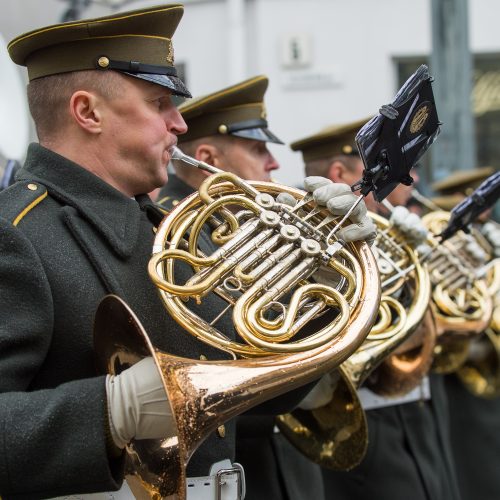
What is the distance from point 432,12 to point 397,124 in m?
4.94

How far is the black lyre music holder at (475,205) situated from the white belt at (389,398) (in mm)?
787

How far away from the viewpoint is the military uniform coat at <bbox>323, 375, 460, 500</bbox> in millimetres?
4969

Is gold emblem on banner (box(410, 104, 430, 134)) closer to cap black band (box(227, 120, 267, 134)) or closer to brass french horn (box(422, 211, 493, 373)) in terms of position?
cap black band (box(227, 120, 267, 134))

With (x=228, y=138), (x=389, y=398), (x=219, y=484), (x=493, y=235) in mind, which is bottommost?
(x=389, y=398)

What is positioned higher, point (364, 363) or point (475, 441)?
point (364, 363)

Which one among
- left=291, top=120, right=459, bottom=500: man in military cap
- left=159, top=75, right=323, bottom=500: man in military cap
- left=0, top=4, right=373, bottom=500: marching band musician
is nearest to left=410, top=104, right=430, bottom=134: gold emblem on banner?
left=0, top=4, right=373, bottom=500: marching band musician

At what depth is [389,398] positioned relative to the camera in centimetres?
486

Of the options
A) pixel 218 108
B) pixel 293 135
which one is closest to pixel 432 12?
pixel 293 135

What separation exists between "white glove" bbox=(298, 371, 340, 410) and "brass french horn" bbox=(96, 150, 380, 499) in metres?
0.85

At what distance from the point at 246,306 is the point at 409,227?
1.73 m

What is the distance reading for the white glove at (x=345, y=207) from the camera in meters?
2.89

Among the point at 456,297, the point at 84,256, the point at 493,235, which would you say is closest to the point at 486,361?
the point at 493,235

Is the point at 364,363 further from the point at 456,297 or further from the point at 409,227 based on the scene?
the point at 456,297

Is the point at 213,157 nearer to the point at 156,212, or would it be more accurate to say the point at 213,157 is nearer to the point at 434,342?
the point at 434,342
